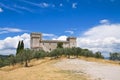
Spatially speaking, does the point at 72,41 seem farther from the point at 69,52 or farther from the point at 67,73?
the point at 67,73

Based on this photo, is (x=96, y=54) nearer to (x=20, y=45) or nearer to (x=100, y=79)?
(x=20, y=45)

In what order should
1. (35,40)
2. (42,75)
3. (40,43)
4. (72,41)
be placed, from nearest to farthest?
(42,75) → (35,40) → (40,43) → (72,41)

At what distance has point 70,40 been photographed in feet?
527

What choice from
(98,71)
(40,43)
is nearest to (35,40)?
(40,43)

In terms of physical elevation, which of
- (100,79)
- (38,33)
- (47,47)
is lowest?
(100,79)

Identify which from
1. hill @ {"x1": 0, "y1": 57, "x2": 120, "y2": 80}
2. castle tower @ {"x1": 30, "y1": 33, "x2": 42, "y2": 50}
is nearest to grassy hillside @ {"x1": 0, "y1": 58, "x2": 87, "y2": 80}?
hill @ {"x1": 0, "y1": 57, "x2": 120, "y2": 80}

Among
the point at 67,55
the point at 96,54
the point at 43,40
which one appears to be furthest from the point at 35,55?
the point at 43,40

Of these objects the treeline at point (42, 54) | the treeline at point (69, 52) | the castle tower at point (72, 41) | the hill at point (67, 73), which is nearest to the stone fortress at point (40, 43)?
the castle tower at point (72, 41)

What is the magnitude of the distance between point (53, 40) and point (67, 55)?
148 ft

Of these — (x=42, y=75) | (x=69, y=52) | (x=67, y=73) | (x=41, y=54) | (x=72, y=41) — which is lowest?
(x=42, y=75)

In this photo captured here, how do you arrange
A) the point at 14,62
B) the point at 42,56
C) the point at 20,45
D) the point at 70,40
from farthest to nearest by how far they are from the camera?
1. the point at 70,40
2. the point at 20,45
3. the point at 42,56
4. the point at 14,62

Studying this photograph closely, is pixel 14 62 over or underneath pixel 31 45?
underneath

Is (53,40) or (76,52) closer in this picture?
(76,52)

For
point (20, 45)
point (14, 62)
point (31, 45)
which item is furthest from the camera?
point (31, 45)
